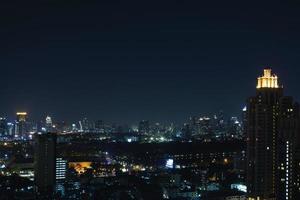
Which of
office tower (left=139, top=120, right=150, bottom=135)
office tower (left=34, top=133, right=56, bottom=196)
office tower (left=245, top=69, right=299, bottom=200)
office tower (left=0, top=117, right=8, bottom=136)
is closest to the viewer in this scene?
office tower (left=245, top=69, right=299, bottom=200)

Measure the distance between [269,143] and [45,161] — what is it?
6.21 metres

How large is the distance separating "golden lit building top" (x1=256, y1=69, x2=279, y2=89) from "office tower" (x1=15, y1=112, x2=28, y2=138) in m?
24.9

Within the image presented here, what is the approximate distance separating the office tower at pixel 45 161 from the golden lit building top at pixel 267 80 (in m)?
5.91

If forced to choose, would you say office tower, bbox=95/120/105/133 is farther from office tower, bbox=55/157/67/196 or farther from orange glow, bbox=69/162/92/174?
office tower, bbox=55/157/67/196

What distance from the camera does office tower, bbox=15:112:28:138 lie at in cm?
3328

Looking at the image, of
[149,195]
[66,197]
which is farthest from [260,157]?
[66,197]

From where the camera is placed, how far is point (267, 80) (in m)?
10.1

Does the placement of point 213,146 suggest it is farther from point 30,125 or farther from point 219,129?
point 30,125

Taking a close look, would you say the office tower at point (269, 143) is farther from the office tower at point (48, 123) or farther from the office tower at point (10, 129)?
the office tower at point (48, 123)

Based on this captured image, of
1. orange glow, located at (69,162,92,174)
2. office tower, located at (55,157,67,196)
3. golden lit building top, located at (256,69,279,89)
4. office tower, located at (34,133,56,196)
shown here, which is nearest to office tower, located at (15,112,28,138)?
orange glow, located at (69,162,92,174)

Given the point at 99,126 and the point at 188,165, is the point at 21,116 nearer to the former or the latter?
the point at 99,126

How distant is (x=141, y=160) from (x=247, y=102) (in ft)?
36.7

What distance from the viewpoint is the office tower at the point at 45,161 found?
13.7 metres

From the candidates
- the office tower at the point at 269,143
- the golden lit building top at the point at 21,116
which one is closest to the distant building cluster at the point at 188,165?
the office tower at the point at 269,143
